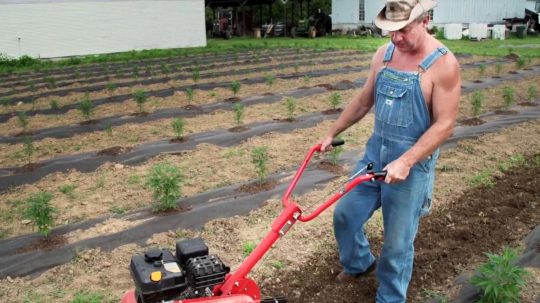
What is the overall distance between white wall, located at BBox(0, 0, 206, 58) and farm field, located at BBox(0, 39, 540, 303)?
10354 millimetres

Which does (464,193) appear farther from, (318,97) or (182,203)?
(318,97)

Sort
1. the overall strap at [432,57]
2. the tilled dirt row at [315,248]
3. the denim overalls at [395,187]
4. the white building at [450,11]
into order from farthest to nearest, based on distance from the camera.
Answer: the white building at [450,11] → the tilled dirt row at [315,248] → the denim overalls at [395,187] → the overall strap at [432,57]

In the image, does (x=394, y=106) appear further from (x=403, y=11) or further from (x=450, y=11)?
(x=450, y=11)

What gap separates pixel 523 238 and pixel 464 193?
1140 millimetres

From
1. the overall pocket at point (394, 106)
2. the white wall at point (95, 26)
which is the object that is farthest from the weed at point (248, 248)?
the white wall at point (95, 26)

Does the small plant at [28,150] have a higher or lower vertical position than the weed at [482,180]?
higher

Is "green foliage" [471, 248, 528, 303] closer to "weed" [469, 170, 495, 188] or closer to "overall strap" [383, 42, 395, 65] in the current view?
"overall strap" [383, 42, 395, 65]

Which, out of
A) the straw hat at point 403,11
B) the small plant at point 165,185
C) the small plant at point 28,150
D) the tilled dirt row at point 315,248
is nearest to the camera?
the straw hat at point 403,11

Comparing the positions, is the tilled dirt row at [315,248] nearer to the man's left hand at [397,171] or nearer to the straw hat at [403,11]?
the man's left hand at [397,171]

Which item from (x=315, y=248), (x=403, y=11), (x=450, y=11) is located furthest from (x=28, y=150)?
(x=450, y=11)

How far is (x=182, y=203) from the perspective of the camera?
552 cm

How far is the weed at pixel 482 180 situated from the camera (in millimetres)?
5852

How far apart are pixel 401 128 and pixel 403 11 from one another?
2.15 feet

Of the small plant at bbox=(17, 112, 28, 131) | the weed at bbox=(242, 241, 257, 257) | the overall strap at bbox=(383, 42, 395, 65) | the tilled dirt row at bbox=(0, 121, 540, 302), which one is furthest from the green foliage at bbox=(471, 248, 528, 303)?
the small plant at bbox=(17, 112, 28, 131)
